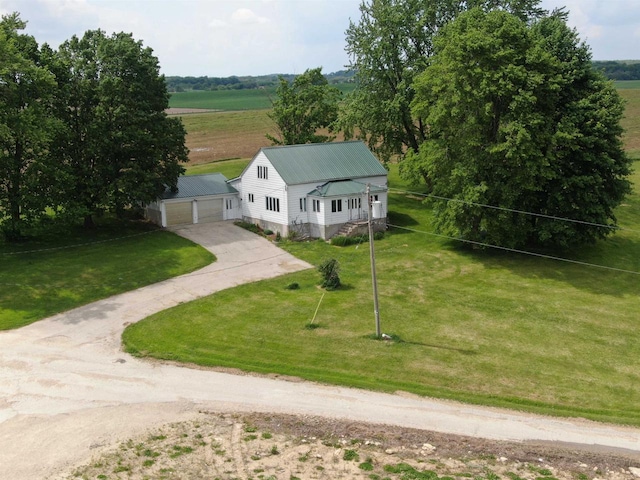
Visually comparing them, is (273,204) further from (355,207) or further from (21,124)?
(21,124)

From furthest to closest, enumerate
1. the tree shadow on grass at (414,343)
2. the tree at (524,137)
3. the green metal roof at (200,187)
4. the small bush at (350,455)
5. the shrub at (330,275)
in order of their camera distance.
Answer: the green metal roof at (200,187) < the tree at (524,137) < the shrub at (330,275) < the tree shadow on grass at (414,343) < the small bush at (350,455)

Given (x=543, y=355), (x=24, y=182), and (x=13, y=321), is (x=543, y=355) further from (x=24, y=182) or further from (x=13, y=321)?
(x=24, y=182)

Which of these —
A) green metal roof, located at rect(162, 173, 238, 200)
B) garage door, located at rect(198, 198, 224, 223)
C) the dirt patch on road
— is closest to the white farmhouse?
green metal roof, located at rect(162, 173, 238, 200)

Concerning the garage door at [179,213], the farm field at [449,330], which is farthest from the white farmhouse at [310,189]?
the garage door at [179,213]

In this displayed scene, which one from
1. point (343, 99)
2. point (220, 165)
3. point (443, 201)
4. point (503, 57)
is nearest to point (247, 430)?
point (443, 201)

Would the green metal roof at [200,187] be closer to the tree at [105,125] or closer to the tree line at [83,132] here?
the tree line at [83,132]

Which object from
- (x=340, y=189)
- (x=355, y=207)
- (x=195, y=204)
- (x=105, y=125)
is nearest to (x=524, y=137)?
(x=355, y=207)
